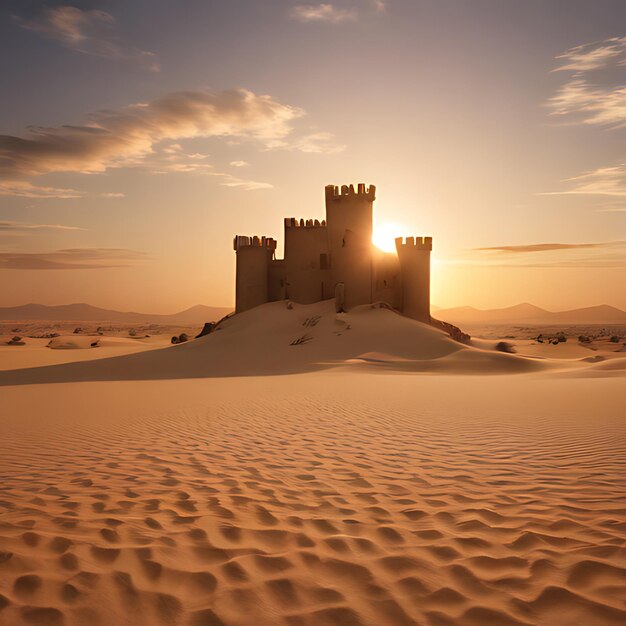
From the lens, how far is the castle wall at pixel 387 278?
34875 millimetres

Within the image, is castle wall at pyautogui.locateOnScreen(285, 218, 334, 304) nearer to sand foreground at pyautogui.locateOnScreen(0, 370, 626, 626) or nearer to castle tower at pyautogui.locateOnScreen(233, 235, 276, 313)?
castle tower at pyautogui.locateOnScreen(233, 235, 276, 313)

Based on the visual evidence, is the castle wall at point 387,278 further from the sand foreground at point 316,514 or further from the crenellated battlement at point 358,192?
the sand foreground at point 316,514

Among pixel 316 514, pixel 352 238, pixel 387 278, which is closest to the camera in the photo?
pixel 316 514

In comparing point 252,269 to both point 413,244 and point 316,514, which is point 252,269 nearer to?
point 413,244

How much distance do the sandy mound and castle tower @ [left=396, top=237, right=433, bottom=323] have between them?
16.7 feet

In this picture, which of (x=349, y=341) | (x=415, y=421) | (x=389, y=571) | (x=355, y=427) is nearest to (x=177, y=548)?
(x=389, y=571)

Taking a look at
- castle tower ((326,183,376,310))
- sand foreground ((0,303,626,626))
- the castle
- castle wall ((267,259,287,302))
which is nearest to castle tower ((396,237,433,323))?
the castle

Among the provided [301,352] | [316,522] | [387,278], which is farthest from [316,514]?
[387,278]

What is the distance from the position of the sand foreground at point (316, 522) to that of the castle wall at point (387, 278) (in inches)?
999

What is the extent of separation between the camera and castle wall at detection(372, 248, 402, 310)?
34.9 m

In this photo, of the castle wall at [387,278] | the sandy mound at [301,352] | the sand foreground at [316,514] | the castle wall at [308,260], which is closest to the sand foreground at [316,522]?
the sand foreground at [316,514]

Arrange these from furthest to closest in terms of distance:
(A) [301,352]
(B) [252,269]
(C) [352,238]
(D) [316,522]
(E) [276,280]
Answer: (E) [276,280], (B) [252,269], (C) [352,238], (A) [301,352], (D) [316,522]

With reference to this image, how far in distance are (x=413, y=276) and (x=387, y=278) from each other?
2.26 m

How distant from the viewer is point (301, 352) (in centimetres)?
2755
